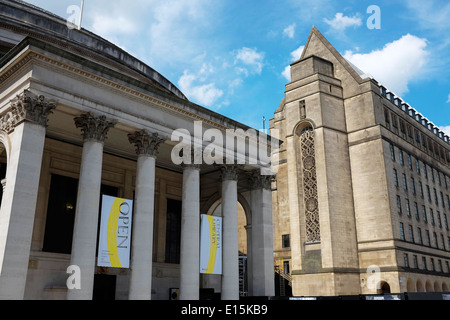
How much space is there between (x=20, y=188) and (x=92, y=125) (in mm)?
4168

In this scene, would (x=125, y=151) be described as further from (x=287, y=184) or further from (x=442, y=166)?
(x=442, y=166)

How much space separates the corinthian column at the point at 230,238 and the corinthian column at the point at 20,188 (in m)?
10.6

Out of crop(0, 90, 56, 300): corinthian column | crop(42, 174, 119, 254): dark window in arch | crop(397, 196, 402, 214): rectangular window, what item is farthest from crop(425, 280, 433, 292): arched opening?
crop(0, 90, 56, 300): corinthian column

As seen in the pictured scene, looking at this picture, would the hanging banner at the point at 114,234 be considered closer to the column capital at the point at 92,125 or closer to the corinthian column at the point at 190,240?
the column capital at the point at 92,125

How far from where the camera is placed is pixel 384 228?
43.9 meters

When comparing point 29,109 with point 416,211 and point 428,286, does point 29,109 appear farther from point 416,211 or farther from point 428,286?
point 428,286

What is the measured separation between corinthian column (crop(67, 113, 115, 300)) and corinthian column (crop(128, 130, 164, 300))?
2.04 metres

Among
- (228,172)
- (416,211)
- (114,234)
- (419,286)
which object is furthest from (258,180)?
(416,211)

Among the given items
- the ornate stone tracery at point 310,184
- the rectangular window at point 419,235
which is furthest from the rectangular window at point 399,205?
the ornate stone tracery at point 310,184

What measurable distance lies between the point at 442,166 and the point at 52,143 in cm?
5839

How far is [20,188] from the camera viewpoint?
619 inches

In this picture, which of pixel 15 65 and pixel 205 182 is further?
pixel 205 182

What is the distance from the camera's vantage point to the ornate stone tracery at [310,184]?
1787 inches
